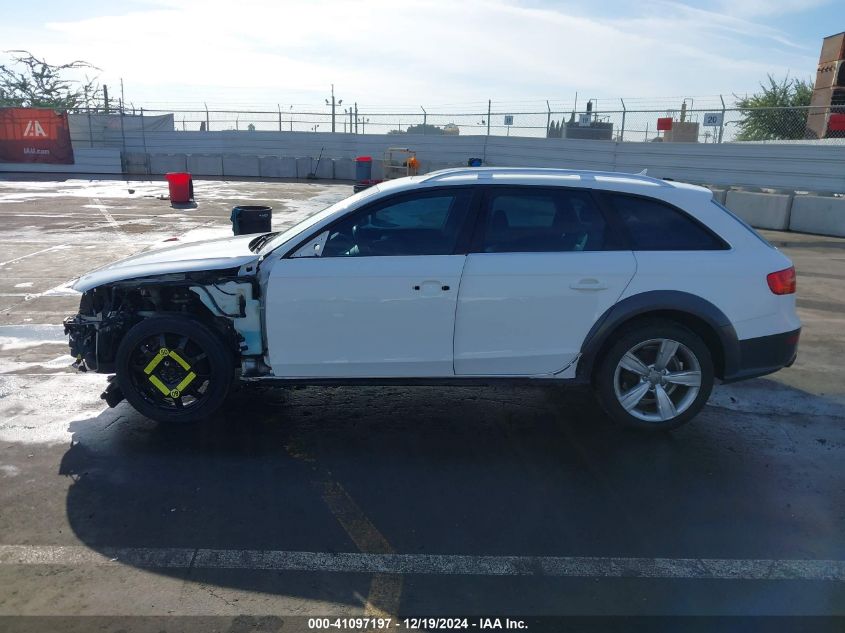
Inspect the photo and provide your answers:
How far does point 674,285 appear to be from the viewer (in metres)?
4.38

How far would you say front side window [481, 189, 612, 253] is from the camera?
443cm

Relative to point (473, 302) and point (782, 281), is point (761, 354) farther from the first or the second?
point (473, 302)

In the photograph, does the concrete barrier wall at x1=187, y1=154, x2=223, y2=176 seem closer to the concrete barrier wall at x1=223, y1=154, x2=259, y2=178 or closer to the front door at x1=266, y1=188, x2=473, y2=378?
the concrete barrier wall at x1=223, y1=154, x2=259, y2=178

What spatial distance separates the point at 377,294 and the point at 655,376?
77.5 inches

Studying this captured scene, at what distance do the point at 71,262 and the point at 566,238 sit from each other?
847cm

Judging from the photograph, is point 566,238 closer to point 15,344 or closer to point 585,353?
point 585,353

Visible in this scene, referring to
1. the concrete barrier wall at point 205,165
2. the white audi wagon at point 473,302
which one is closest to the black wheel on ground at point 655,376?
the white audi wagon at point 473,302

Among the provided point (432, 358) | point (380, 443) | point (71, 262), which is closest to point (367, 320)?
point (432, 358)

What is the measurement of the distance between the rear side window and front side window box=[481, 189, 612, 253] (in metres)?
0.17

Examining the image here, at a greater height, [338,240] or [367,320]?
[338,240]

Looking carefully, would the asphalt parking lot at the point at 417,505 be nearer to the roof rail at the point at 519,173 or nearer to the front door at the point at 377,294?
the front door at the point at 377,294

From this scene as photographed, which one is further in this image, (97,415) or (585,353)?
(97,415)

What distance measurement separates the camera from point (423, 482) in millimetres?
3988

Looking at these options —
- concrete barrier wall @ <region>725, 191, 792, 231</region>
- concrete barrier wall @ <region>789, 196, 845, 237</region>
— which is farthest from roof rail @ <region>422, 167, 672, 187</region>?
concrete barrier wall @ <region>725, 191, 792, 231</region>
